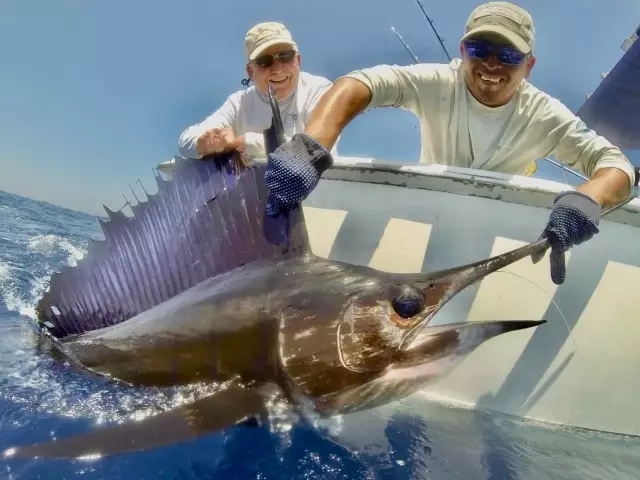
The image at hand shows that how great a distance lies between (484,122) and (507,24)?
50 cm

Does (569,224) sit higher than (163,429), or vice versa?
(569,224)

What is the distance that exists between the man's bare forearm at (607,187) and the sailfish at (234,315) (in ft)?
A: 2.45

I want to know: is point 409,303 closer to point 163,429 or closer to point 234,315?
point 234,315

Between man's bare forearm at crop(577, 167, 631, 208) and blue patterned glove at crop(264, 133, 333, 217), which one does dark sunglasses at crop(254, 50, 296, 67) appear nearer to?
blue patterned glove at crop(264, 133, 333, 217)

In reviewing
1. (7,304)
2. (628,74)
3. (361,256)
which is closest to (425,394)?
(361,256)

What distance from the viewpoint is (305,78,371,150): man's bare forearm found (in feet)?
7.50

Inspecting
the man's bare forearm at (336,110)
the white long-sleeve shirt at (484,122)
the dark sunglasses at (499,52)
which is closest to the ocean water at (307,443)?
the man's bare forearm at (336,110)

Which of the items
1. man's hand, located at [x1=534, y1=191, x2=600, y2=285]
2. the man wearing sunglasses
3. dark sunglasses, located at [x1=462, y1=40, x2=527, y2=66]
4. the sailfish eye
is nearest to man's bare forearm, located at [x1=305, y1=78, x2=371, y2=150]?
the man wearing sunglasses

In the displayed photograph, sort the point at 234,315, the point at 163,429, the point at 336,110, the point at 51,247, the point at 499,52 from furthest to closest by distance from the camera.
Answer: the point at 51,247, the point at 499,52, the point at 336,110, the point at 234,315, the point at 163,429

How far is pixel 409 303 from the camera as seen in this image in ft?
5.39

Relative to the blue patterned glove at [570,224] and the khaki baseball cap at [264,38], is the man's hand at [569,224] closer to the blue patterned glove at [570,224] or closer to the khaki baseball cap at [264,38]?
the blue patterned glove at [570,224]

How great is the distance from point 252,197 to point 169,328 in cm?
60

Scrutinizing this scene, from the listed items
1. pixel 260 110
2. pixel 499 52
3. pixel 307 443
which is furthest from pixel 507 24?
pixel 307 443

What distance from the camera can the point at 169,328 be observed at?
1.98 m
